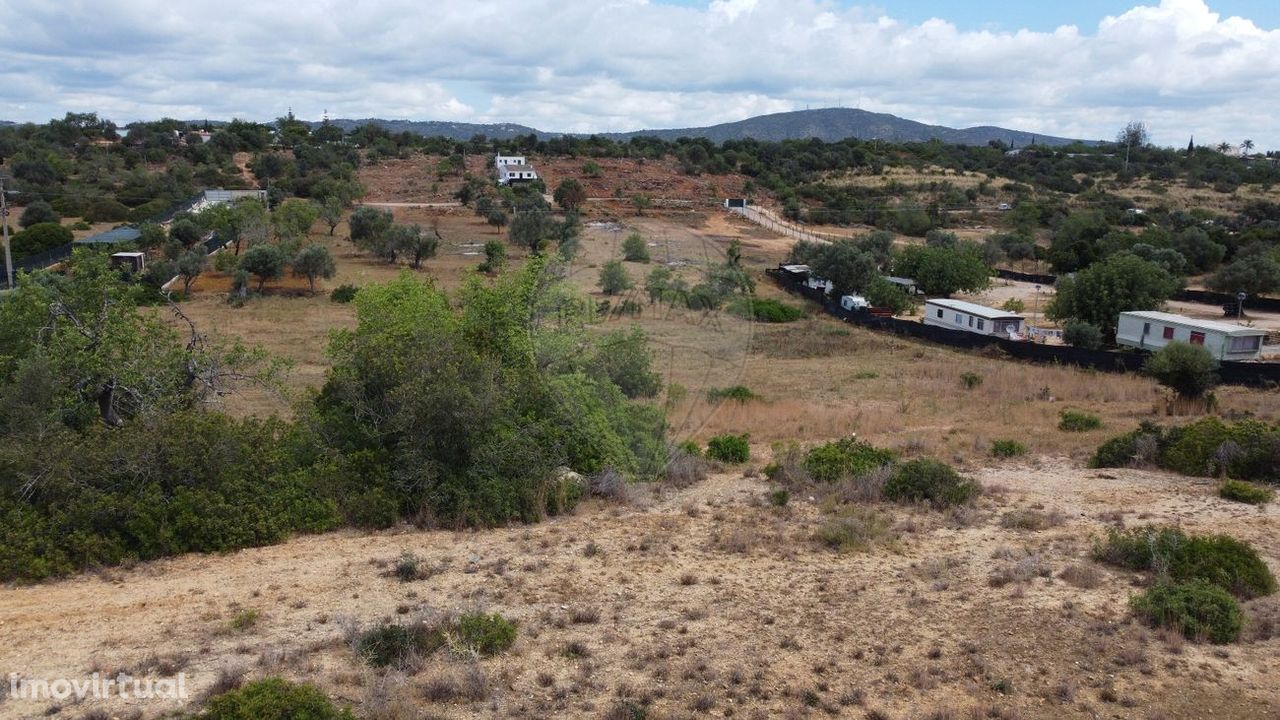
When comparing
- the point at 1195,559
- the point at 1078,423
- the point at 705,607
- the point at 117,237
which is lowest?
the point at 1078,423

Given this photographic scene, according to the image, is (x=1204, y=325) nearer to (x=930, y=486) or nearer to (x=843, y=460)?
(x=843, y=460)

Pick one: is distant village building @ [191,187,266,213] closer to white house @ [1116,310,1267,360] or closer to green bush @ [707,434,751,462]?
white house @ [1116,310,1267,360]

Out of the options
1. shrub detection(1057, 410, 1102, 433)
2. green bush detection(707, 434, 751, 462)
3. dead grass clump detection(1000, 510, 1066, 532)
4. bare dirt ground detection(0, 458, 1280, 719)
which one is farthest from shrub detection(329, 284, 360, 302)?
dead grass clump detection(1000, 510, 1066, 532)

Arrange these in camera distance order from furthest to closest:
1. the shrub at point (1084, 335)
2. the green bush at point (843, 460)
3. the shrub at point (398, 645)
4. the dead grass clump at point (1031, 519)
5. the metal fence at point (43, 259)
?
the metal fence at point (43, 259) < the shrub at point (1084, 335) < the green bush at point (843, 460) < the dead grass clump at point (1031, 519) < the shrub at point (398, 645)

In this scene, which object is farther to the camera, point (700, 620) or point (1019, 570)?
point (1019, 570)

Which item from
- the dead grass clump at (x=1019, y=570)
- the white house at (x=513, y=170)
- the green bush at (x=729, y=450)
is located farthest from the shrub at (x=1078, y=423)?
the white house at (x=513, y=170)

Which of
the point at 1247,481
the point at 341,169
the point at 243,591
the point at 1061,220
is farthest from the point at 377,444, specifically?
the point at 341,169

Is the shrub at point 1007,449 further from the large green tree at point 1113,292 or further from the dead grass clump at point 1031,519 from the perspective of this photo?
the large green tree at point 1113,292

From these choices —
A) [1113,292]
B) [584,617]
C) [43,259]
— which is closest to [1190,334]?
[1113,292]
